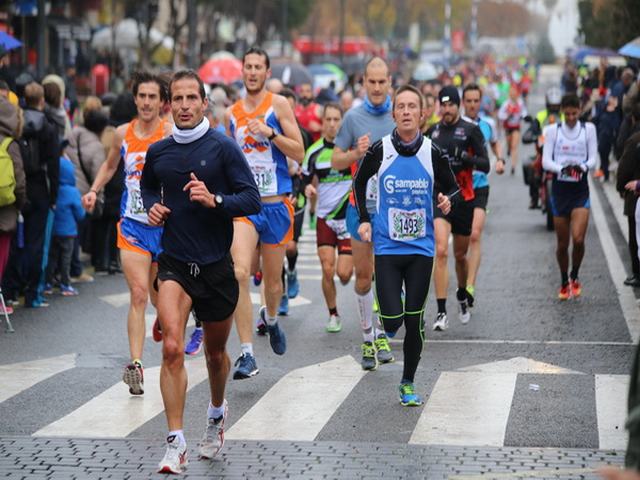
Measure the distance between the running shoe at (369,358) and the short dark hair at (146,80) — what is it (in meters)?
2.30

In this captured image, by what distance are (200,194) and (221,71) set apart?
98.0 ft

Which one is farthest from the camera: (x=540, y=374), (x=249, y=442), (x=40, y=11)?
(x=40, y=11)

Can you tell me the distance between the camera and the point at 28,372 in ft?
36.1

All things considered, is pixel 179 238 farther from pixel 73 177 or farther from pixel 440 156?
pixel 73 177

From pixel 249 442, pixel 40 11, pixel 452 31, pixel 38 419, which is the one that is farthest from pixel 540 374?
pixel 452 31

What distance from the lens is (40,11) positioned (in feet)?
80.8

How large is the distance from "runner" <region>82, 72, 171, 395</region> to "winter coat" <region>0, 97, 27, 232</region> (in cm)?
235

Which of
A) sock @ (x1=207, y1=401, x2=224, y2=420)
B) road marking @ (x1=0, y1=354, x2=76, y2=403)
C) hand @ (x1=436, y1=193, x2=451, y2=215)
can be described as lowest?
road marking @ (x1=0, y1=354, x2=76, y2=403)

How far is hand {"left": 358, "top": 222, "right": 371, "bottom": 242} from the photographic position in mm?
9727

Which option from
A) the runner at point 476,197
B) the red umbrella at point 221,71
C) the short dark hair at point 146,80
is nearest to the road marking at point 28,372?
the short dark hair at point 146,80

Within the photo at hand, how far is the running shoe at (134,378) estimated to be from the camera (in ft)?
32.6

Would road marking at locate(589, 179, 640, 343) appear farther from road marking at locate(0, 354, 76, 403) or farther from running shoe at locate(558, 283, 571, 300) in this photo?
road marking at locate(0, 354, 76, 403)

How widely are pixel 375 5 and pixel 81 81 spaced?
66.0 metres

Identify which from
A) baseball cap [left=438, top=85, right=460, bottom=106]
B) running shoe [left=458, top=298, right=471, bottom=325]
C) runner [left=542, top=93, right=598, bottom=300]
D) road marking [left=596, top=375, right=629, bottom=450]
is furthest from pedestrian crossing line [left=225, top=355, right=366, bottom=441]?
runner [left=542, top=93, right=598, bottom=300]
